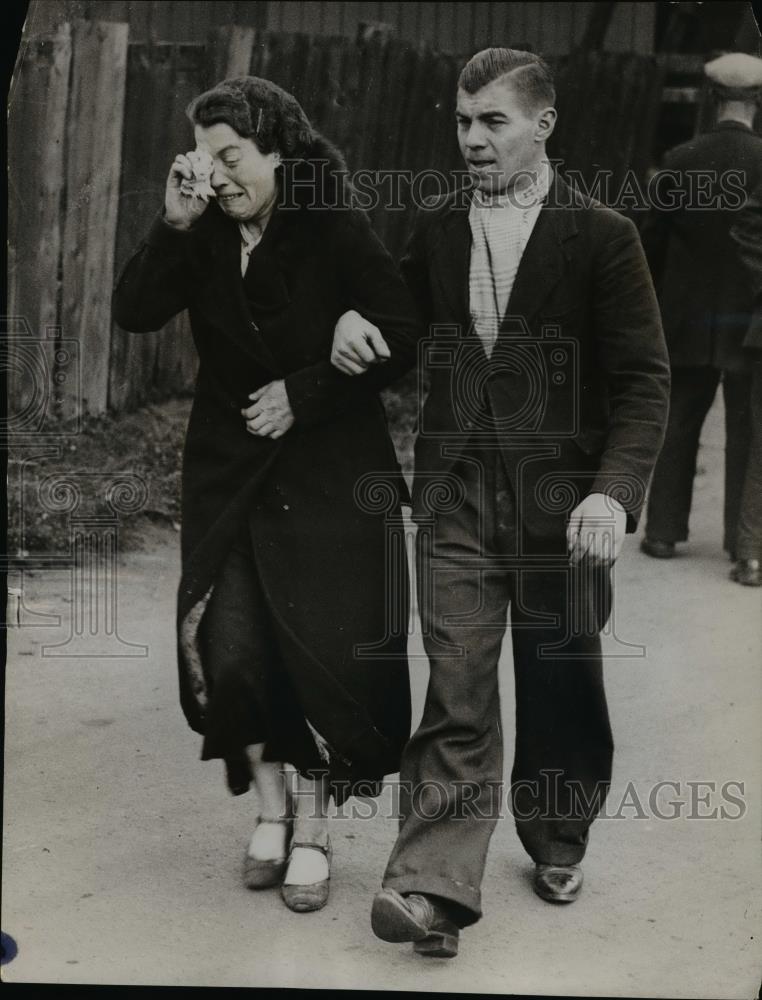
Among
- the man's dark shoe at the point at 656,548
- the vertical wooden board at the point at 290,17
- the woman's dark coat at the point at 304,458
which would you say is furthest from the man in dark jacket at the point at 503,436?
the man's dark shoe at the point at 656,548

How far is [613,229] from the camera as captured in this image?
175 inches

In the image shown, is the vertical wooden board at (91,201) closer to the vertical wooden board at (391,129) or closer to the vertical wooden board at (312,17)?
the vertical wooden board at (312,17)

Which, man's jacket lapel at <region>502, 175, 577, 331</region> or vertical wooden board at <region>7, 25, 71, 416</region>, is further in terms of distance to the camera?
vertical wooden board at <region>7, 25, 71, 416</region>

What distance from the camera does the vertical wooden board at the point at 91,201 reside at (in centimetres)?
480

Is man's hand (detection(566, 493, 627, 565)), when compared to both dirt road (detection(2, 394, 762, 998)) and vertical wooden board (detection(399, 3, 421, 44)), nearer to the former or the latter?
dirt road (detection(2, 394, 762, 998))

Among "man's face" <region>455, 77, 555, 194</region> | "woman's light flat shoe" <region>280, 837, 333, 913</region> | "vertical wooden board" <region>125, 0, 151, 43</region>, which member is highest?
"vertical wooden board" <region>125, 0, 151, 43</region>

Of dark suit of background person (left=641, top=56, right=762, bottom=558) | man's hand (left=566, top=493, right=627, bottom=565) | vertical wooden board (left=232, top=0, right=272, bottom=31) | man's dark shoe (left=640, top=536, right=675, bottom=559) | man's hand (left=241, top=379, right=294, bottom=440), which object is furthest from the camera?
→ man's dark shoe (left=640, top=536, right=675, bottom=559)

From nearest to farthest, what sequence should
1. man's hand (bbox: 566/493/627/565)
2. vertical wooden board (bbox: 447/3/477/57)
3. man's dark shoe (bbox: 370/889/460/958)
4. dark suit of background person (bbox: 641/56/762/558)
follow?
1. man's dark shoe (bbox: 370/889/460/958)
2. man's hand (bbox: 566/493/627/565)
3. vertical wooden board (bbox: 447/3/477/57)
4. dark suit of background person (bbox: 641/56/762/558)

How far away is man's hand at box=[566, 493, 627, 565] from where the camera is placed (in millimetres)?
4449

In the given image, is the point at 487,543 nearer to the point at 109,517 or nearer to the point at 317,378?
the point at 317,378

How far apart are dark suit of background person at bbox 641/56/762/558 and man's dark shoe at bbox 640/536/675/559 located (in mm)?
307

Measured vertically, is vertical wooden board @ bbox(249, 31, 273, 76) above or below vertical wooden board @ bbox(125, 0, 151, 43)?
below

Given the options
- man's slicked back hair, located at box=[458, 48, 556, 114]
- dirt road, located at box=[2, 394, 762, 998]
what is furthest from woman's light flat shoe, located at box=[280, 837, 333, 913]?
man's slicked back hair, located at box=[458, 48, 556, 114]

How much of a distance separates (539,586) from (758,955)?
110cm
